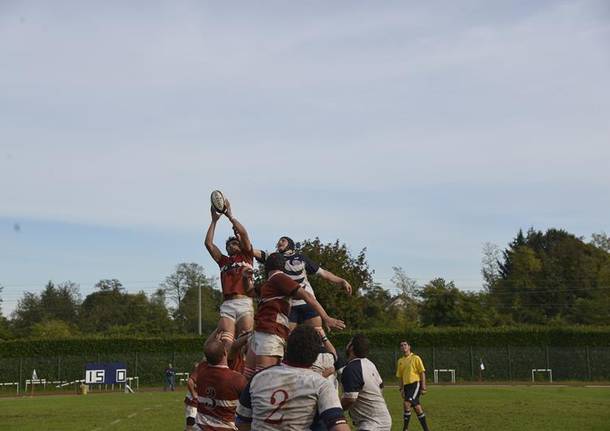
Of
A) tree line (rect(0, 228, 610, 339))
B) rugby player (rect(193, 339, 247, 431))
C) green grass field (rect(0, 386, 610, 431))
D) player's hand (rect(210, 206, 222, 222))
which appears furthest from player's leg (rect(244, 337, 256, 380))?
tree line (rect(0, 228, 610, 339))

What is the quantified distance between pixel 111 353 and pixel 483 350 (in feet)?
80.9

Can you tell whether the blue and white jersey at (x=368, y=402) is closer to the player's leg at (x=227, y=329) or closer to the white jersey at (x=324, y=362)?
the white jersey at (x=324, y=362)

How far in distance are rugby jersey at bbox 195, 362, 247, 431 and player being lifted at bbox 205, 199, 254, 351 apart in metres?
3.38

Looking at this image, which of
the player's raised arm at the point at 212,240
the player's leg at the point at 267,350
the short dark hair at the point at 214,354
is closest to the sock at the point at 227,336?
the player's raised arm at the point at 212,240

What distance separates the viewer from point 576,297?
328 feet

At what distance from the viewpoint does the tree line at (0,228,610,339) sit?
78.9m

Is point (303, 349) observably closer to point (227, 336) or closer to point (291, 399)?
point (291, 399)

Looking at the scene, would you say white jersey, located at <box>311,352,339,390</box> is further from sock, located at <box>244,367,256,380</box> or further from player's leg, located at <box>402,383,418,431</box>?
player's leg, located at <box>402,383,418,431</box>

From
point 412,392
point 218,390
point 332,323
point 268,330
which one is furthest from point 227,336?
point 412,392

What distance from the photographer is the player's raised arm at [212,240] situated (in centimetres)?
1162

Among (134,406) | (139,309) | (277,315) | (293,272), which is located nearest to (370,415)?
(277,315)

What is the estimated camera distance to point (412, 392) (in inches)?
800

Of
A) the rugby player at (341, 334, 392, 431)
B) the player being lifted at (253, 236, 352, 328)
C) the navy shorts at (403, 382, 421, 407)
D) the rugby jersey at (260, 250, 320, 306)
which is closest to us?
the rugby player at (341, 334, 392, 431)

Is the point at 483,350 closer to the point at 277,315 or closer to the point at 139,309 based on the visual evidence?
the point at 277,315
